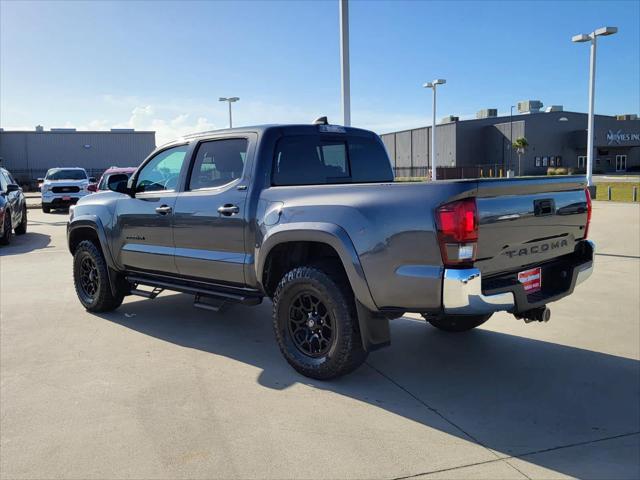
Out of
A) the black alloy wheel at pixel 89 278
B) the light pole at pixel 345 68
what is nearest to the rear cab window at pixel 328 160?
the black alloy wheel at pixel 89 278

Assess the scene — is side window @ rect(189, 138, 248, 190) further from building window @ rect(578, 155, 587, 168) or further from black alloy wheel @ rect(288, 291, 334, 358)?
building window @ rect(578, 155, 587, 168)

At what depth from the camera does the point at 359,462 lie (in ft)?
10.4

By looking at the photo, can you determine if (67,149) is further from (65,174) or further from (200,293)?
(200,293)

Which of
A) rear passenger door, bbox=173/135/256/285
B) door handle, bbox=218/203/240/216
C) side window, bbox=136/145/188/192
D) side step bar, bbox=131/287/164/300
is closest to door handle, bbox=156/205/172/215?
rear passenger door, bbox=173/135/256/285

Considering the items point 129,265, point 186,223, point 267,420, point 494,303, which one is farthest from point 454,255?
point 129,265

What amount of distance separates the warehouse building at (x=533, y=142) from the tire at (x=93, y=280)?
2497 inches

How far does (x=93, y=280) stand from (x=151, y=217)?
4.83ft

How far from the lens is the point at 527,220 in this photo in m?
3.91

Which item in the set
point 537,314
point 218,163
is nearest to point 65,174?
point 218,163

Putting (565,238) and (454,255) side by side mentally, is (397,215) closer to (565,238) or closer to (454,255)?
(454,255)

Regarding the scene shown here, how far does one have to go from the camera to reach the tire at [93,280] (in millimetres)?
6340

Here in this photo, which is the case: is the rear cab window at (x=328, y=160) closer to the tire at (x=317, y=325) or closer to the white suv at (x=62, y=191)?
the tire at (x=317, y=325)

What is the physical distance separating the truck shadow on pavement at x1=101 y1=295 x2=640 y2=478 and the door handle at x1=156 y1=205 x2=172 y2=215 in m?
1.23

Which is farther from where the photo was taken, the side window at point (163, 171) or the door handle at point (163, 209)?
the side window at point (163, 171)
